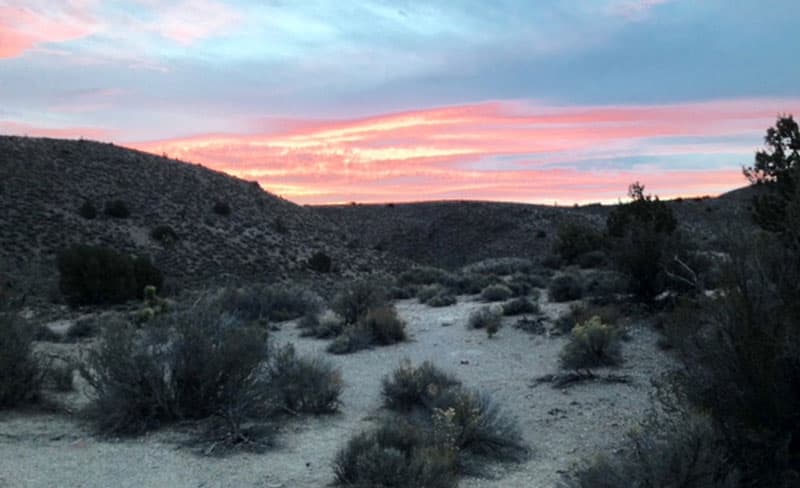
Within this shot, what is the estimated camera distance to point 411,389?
11820 mm

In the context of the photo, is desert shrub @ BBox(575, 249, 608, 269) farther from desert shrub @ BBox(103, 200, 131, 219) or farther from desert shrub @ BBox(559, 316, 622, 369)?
desert shrub @ BBox(103, 200, 131, 219)

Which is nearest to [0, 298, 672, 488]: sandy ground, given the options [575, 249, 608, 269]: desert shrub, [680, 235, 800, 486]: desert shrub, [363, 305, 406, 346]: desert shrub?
[363, 305, 406, 346]: desert shrub

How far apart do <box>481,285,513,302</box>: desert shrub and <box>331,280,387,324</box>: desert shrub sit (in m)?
3.69

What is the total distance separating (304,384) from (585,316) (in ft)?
25.7

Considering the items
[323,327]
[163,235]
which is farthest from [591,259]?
[163,235]

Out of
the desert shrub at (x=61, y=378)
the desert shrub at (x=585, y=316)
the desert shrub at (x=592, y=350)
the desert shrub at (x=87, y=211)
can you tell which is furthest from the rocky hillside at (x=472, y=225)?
the desert shrub at (x=61, y=378)

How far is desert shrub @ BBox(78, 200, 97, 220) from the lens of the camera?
47.2 meters

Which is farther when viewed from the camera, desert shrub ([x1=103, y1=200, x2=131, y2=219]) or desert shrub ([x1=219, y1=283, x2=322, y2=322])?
desert shrub ([x1=103, y1=200, x2=131, y2=219])

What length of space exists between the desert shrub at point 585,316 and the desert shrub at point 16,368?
10.5 meters

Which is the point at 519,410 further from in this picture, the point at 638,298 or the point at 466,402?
the point at 638,298

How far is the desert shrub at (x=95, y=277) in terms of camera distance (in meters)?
27.8

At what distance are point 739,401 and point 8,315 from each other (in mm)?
10869

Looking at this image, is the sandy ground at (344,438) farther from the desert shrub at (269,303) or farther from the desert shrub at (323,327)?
the desert shrub at (269,303)

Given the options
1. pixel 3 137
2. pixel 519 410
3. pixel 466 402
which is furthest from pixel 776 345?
pixel 3 137
